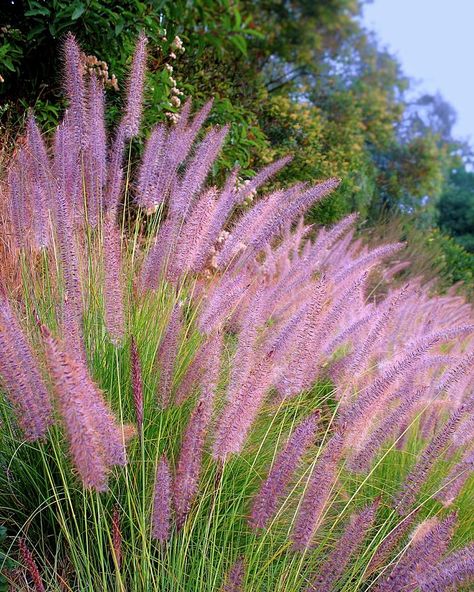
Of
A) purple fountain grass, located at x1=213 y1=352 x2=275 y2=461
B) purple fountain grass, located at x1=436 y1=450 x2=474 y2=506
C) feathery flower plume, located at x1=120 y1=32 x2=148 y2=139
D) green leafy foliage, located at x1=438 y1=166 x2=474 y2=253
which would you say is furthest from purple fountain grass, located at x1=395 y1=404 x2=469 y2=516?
green leafy foliage, located at x1=438 y1=166 x2=474 y2=253

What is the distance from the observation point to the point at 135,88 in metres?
2.71

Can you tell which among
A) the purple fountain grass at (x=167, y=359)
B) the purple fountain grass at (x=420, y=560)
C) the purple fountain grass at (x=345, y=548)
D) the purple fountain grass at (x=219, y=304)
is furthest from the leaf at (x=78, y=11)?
the purple fountain grass at (x=420, y=560)

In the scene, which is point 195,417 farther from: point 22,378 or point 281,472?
point 22,378

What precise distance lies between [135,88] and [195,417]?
1.69 metres

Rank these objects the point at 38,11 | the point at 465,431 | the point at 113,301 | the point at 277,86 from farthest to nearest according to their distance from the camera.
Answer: the point at 277,86, the point at 38,11, the point at 465,431, the point at 113,301

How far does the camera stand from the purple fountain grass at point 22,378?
4.92 ft

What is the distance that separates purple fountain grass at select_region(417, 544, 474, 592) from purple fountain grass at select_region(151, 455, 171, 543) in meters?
0.63

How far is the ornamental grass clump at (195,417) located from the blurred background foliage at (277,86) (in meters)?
0.94

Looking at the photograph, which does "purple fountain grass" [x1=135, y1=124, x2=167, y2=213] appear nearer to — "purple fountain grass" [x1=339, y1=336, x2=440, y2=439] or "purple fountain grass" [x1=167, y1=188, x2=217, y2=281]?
"purple fountain grass" [x1=167, y1=188, x2=217, y2=281]

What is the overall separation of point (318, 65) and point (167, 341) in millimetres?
10422

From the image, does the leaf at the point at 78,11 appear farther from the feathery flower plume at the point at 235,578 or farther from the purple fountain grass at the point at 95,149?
the feathery flower plume at the point at 235,578

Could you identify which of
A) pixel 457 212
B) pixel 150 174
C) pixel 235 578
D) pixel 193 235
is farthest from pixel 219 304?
pixel 457 212

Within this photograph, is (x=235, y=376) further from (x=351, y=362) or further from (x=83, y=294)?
(x=83, y=294)

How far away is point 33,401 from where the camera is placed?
5.12 feet
